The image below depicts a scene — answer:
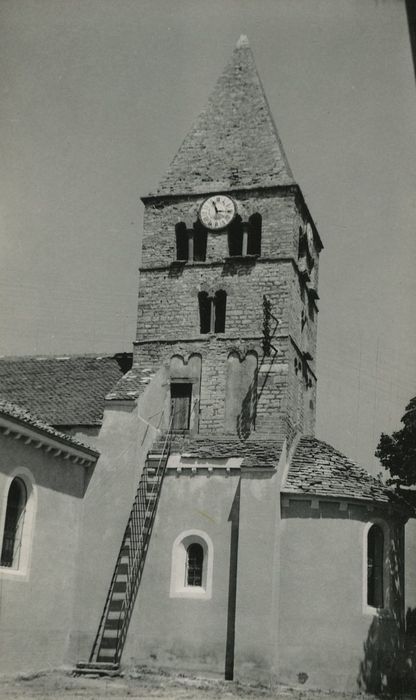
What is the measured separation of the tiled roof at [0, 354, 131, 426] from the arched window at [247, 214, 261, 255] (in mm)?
6810

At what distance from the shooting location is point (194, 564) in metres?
26.9

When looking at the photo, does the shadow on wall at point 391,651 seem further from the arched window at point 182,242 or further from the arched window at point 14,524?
the arched window at point 182,242

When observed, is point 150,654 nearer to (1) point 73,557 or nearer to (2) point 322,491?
(1) point 73,557

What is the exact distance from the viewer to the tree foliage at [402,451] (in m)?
26.5

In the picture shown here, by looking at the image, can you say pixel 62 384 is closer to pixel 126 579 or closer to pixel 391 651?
pixel 126 579

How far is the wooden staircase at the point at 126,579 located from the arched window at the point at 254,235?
29.6 ft

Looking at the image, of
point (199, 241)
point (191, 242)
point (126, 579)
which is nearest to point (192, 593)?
point (126, 579)

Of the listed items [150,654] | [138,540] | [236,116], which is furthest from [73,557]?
[236,116]

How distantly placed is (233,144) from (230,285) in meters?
6.46

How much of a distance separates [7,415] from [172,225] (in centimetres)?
1409

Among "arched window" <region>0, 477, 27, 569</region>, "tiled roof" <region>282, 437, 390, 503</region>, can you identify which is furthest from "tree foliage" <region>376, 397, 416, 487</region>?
"arched window" <region>0, 477, 27, 569</region>

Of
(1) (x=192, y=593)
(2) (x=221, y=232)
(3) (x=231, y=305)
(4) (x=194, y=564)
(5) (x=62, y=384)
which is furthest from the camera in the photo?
(2) (x=221, y=232)

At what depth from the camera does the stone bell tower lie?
30375mm

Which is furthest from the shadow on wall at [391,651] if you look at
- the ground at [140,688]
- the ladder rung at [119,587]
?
the ladder rung at [119,587]
